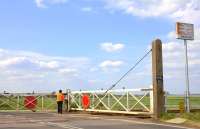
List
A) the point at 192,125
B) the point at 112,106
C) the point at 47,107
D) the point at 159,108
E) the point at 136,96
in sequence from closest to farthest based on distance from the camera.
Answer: the point at 192,125
the point at 159,108
the point at 136,96
the point at 112,106
the point at 47,107

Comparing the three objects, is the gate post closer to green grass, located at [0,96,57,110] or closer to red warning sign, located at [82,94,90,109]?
red warning sign, located at [82,94,90,109]

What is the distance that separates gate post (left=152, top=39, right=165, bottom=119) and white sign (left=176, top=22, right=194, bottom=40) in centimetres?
121

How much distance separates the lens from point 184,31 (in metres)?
27.6

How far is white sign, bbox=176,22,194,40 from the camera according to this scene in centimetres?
2738

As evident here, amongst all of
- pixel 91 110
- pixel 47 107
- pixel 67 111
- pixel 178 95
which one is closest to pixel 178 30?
pixel 178 95

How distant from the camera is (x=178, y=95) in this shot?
2830 centimetres

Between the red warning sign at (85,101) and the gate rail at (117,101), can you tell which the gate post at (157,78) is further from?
the red warning sign at (85,101)

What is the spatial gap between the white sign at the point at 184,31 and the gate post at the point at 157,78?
3.96ft

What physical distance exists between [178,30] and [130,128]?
9066 mm

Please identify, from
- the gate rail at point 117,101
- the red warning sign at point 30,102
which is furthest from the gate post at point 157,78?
the red warning sign at point 30,102

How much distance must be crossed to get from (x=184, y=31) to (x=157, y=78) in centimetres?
323

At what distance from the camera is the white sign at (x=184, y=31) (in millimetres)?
27375

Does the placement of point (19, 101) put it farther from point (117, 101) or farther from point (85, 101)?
point (117, 101)

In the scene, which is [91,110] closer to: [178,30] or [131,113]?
[131,113]
